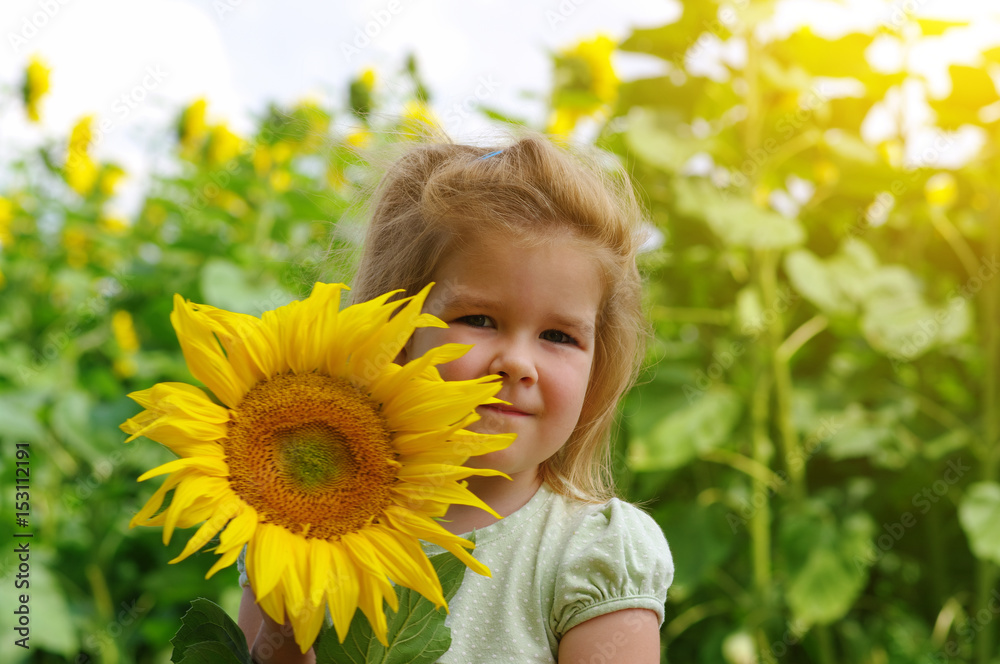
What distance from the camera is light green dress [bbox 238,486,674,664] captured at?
74 centimetres

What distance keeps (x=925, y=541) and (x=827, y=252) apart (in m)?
0.82

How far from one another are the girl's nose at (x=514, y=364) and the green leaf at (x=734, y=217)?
1.15m

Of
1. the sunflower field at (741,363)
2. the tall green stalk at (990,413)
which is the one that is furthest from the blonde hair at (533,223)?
the tall green stalk at (990,413)

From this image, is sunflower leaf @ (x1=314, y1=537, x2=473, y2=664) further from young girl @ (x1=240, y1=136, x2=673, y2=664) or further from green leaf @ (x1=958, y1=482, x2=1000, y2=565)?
green leaf @ (x1=958, y1=482, x2=1000, y2=565)

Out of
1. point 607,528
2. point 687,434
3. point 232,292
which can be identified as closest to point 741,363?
point 687,434

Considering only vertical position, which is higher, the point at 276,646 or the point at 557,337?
the point at 557,337

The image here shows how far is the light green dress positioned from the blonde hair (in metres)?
0.09

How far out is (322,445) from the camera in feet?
1.98

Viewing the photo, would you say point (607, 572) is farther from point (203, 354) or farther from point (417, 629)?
point (203, 354)

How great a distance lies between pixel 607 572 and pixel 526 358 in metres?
0.21

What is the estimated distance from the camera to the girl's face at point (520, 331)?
28.6 inches

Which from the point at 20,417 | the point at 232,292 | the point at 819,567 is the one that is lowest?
the point at 819,567

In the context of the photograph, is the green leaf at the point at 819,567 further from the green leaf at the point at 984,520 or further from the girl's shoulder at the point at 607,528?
the girl's shoulder at the point at 607,528

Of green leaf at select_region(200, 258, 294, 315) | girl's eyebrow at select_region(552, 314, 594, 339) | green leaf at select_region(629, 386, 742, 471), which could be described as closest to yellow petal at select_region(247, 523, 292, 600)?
girl's eyebrow at select_region(552, 314, 594, 339)
